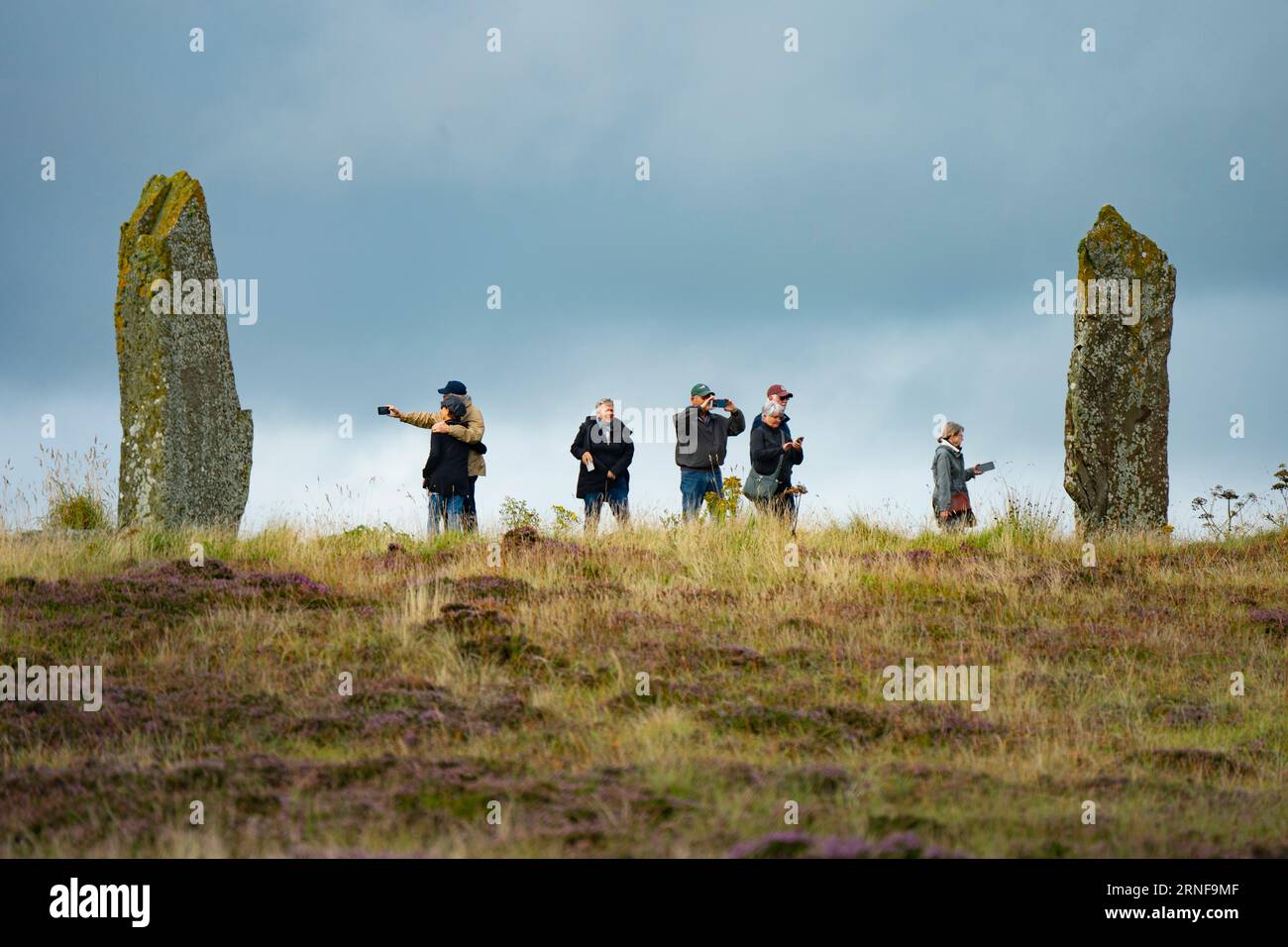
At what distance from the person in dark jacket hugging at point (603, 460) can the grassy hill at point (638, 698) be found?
256cm

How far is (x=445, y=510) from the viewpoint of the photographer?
63.0ft

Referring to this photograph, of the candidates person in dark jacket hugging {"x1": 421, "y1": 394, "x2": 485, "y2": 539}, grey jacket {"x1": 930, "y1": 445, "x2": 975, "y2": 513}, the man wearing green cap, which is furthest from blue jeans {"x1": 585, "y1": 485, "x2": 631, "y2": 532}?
grey jacket {"x1": 930, "y1": 445, "x2": 975, "y2": 513}

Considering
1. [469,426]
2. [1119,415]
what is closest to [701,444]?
[469,426]

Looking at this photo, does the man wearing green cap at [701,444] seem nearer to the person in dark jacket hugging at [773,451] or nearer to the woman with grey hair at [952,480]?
the person in dark jacket hugging at [773,451]

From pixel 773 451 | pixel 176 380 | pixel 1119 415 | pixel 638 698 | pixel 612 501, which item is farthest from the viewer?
pixel 612 501

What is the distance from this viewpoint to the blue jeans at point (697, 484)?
20.4 m

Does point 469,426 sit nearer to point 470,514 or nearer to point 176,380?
point 470,514

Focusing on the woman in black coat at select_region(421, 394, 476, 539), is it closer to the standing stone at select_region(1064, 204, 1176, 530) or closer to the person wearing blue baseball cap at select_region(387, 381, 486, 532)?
the person wearing blue baseball cap at select_region(387, 381, 486, 532)

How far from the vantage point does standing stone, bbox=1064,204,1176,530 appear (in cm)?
1955

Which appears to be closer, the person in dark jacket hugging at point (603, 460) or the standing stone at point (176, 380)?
the standing stone at point (176, 380)

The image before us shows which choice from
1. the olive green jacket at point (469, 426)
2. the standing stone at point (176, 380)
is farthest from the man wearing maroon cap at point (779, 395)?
the standing stone at point (176, 380)

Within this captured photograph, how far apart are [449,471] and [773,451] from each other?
462 centimetres
